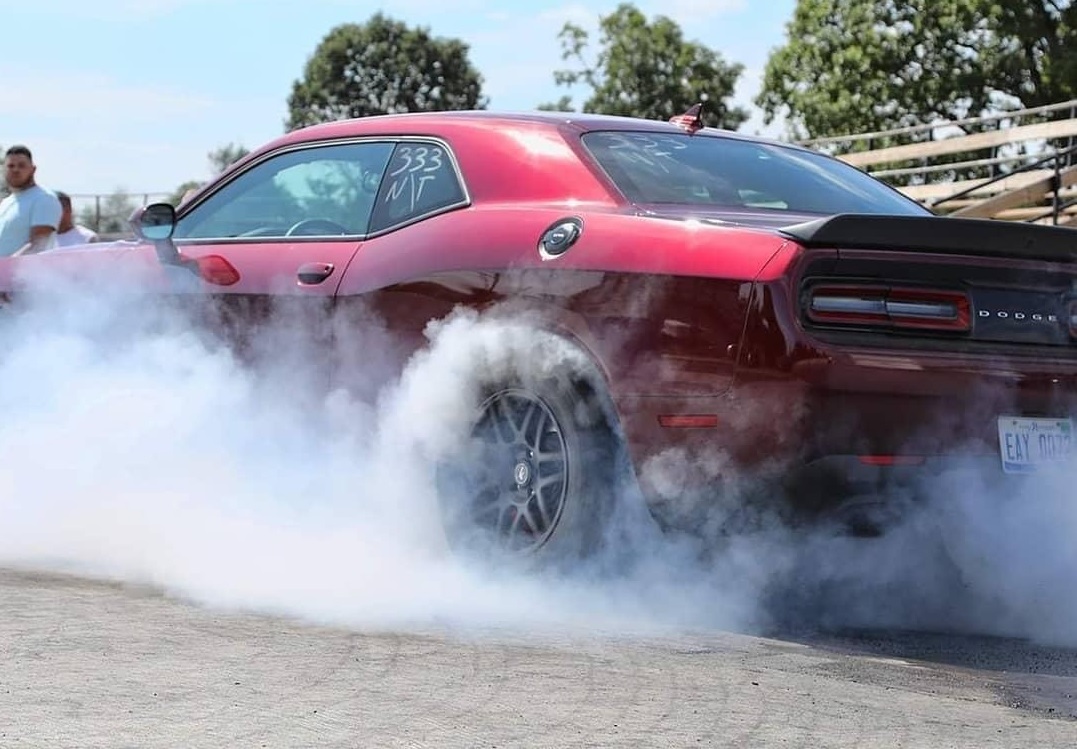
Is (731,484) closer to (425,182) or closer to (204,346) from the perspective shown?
(425,182)

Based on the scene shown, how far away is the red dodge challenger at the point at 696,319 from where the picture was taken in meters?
4.86

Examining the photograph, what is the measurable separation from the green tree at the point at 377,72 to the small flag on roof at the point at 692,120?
274 ft

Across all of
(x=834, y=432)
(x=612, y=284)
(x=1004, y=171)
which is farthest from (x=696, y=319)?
(x=1004, y=171)

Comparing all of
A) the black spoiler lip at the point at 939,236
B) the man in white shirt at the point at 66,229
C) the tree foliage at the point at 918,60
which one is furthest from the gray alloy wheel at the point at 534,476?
the tree foliage at the point at 918,60

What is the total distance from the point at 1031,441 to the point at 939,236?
24.3 inches

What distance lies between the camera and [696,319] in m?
4.93

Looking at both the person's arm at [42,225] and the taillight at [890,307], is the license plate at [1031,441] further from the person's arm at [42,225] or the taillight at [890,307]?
the person's arm at [42,225]

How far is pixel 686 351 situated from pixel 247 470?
2.04m

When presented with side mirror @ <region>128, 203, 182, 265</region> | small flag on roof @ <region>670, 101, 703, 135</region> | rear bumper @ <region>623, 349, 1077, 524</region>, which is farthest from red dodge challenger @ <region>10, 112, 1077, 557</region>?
side mirror @ <region>128, 203, 182, 265</region>

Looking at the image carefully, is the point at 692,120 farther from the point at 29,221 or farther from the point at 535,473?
the point at 29,221

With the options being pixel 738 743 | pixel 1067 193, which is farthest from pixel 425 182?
pixel 1067 193

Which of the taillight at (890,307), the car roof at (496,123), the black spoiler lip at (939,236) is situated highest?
the car roof at (496,123)

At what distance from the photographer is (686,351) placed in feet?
16.3

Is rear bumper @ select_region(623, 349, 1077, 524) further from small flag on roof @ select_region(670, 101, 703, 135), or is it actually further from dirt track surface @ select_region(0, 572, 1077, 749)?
small flag on roof @ select_region(670, 101, 703, 135)
